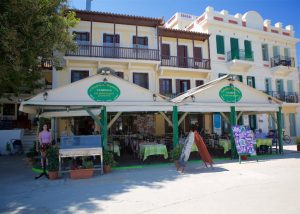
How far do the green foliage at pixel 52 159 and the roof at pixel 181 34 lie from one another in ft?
41.9

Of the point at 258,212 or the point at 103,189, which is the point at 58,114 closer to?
the point at 103,189

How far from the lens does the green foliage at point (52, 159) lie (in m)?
8.59

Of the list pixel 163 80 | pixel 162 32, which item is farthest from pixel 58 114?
pixel 162 32

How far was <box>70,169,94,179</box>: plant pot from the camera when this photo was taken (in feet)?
27.8

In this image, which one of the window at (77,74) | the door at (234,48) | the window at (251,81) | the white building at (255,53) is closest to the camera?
the window at (77,74)

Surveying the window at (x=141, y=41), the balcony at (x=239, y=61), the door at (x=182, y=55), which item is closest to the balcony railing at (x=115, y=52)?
the window at (x=141, y=41)

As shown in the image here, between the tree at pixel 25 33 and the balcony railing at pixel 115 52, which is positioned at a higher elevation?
the balcony railing at pixel 115 52

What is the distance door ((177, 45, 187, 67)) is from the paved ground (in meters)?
11.4

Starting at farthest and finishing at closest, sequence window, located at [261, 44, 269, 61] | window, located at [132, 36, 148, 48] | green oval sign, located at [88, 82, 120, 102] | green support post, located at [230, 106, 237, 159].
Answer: window, located at [261, 44, 269, 61] < window, located at [132, 36, 148, 48] < green support post, located at [230, 106, 237, 159] < green oval sign, located at [88, 82, 120, 102]

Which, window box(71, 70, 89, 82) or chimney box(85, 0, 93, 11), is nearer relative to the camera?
window box(71, 70, 89, 82)

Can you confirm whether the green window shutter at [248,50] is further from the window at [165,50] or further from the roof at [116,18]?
the roof at [116,18]

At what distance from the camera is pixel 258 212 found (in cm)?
478

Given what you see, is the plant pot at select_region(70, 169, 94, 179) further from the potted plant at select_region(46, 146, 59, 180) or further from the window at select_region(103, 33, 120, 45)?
the window at select_region(103, 33, 120, 45)

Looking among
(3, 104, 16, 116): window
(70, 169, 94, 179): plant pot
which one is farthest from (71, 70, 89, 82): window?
(70, 169, 94, 179): plant pot
